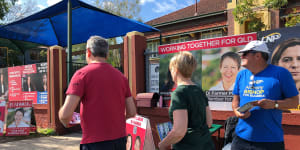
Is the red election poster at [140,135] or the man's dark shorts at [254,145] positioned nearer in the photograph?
the man's dark shorts at [254,145]

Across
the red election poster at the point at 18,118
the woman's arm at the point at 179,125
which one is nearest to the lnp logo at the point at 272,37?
the woman's arm at the point at 179,125

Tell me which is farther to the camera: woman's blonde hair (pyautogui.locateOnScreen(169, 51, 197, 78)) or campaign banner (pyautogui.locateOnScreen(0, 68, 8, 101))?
campaign banner (pyautogui.locateOnScreen(0, 68, 8, 101))

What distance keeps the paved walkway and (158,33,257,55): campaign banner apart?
3.34m

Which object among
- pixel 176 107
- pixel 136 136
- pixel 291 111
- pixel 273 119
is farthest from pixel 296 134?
pixel 176 107

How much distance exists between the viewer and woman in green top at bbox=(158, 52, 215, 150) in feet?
6.23

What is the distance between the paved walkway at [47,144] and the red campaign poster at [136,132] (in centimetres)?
226

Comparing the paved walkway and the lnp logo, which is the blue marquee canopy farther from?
the lnp logo

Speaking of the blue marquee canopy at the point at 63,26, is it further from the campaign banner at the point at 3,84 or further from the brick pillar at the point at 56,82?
the campaign banner at the point at 3,84

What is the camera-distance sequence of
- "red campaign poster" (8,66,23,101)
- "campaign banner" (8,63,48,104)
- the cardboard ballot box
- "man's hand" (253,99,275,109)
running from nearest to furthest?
"man's hand" (253,99,275,109) → the cardboard ballot box → "campaign banner" (8,63,48,104) → "red campaign poster" (8,66,23,101)

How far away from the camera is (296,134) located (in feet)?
12.1

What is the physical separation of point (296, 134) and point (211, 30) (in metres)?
15.7

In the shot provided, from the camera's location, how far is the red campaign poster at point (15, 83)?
894 cm

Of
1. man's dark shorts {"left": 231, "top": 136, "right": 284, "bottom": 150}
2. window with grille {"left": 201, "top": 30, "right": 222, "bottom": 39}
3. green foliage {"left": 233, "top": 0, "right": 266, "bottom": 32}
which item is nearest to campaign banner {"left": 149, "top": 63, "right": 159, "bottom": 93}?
man's dark shorts {"left": 231, "top": 136, "right": 284, "bottom": 150}

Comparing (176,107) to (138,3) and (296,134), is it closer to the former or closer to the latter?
(296,134)
